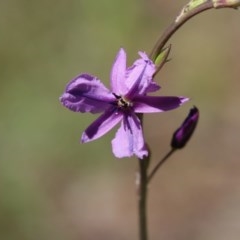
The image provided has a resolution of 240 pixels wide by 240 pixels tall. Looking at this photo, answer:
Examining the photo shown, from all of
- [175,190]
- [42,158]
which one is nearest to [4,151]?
[42,158]

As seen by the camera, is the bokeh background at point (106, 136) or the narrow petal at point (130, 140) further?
the bokeh background at point (106, 136)

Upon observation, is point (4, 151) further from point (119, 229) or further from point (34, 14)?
point (34, 14)

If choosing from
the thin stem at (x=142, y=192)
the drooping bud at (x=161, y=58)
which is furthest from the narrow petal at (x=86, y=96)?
the thin stem at (x=142, y=192)

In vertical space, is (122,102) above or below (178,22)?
below

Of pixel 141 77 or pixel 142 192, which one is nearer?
pixel 141 77

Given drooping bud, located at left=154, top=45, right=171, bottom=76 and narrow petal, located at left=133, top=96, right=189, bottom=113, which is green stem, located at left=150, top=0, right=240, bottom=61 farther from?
narrow petal, located at left=133, top=96, right=189, bottom=113

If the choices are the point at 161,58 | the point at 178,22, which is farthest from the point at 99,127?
the point at 178,22

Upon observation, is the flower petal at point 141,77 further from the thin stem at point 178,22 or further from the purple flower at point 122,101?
the thin stem at point 178,22

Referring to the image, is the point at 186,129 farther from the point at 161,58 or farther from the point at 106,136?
the point at 106,136
